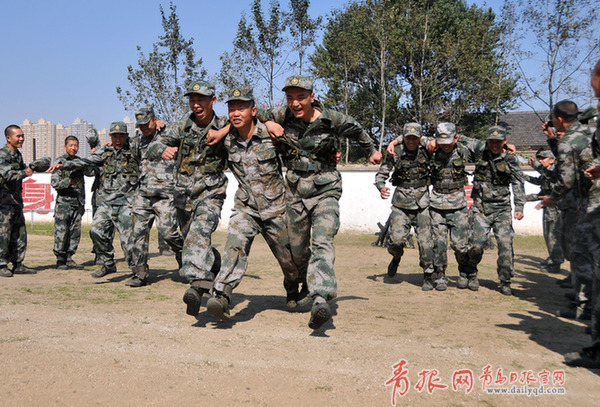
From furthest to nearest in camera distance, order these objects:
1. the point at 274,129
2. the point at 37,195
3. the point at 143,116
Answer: the point at 37,195 < the point at 143,116 < the point at 274,129

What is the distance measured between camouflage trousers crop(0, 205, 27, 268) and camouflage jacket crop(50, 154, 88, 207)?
0.91 m

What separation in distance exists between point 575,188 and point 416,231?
112 inches

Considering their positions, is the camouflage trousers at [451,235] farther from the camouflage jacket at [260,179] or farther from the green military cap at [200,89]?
the green military cap at [200,89]

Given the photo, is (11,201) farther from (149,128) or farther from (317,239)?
(317,239)

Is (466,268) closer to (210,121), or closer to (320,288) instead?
(320,288)

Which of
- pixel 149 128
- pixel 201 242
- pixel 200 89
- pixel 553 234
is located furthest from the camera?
pixel 553 234

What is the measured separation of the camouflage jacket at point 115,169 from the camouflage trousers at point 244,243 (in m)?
3.87

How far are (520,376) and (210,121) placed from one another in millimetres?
4522

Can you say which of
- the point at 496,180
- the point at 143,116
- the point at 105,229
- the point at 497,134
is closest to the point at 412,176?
the point at 496,180

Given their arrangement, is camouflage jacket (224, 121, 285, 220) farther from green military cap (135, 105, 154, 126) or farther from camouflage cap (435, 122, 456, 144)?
camouflage cap (435, 122, 456, 144)

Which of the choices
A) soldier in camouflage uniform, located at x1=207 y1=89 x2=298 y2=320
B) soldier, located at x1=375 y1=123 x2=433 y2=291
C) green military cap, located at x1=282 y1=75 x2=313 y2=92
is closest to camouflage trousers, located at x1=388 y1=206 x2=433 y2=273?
soldier, located at x1=375 y1=123 x2=433 y2=291

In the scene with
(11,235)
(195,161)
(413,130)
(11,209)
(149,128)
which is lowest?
(11,235)

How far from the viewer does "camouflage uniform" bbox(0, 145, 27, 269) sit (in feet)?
26.7

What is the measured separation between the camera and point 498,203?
759 centimetres
